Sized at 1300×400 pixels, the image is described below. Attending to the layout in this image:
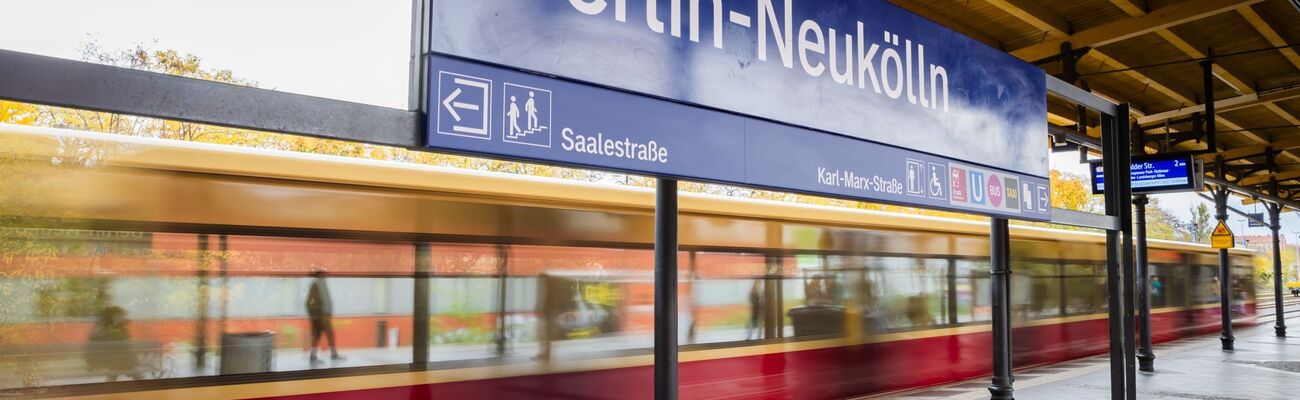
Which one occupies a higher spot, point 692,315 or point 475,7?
point 475,7

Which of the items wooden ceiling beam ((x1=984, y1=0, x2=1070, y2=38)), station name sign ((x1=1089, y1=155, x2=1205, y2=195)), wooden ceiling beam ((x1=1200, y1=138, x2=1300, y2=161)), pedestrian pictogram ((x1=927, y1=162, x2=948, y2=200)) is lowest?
pedestrian pictogram ((x1=927, y1=162, x2=948, y2=200))

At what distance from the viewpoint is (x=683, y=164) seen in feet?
10.8

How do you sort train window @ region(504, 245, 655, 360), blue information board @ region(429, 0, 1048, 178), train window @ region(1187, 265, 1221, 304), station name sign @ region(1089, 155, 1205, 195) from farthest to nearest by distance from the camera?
1. train window @ region(1187, 265, 1221, 304)
2. station name sign @ region(1089, 155, 1205, 195)
3. train window @ region(504, 245, 655, 360)
4. blue information board @ region(429, 0, 1048, 178)

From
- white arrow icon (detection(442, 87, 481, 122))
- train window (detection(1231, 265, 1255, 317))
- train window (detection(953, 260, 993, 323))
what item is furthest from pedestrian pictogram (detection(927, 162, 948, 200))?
train window (detection(1231, 265, 1255, 317))

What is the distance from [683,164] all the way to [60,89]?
6.50 feet

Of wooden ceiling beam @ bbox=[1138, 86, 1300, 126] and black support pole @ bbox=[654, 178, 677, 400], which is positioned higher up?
wooden ceiling beam @ bbox=[1138, 86, 1300, 126]

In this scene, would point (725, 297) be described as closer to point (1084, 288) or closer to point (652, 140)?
point (652, 140)

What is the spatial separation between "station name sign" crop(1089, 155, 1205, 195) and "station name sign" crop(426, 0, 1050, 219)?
25.3 feet

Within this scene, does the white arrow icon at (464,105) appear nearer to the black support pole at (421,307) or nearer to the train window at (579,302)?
the black support pole at (421,307)

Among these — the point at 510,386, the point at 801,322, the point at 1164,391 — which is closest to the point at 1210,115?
the point at 1164,391

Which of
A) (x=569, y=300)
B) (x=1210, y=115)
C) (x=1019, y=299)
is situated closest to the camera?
(x=569, y=300)

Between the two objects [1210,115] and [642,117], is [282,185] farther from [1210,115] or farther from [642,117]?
[1210,115]

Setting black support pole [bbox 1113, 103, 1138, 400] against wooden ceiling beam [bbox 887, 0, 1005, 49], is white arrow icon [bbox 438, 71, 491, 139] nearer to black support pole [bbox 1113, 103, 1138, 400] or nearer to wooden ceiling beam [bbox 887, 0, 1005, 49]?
wooden ceiling beam [bbox 887, 0, 1005, 49]

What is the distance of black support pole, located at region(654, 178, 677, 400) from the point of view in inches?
140
